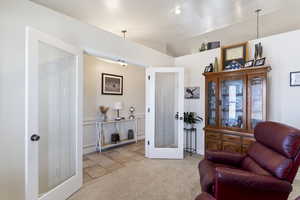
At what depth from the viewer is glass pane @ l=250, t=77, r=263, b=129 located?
262cm

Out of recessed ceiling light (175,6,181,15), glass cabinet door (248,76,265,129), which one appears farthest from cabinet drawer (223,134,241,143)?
recessed ceiling light (175,6,181,15)

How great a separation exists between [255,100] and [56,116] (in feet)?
10.1

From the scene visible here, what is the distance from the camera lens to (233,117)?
3.02 metres

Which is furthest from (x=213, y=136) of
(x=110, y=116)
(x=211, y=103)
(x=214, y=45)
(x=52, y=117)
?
(x=52, y=117)

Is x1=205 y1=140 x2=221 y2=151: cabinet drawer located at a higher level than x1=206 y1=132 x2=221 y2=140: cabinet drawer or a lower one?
lower

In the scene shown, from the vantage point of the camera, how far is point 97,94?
4102 millimetres

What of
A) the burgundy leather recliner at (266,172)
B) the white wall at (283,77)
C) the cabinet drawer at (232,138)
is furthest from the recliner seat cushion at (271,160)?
the white wall at (283,77)

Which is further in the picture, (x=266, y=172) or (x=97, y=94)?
(x=97, y=94)

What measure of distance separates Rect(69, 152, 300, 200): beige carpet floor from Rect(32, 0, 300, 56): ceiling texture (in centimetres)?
288

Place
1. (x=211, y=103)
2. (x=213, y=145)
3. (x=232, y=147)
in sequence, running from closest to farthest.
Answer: (x=232, y=147) < (x=213, y=145) < (x=211, y=103)

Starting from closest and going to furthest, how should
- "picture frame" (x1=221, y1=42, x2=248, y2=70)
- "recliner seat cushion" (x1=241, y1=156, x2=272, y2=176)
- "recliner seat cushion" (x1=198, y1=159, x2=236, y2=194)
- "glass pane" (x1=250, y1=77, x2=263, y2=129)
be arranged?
"recliner seat cushion" (x1=198, y1=159, x2=236, y2=194) < "recliner seat cushion" (x1=241, y1=156, x2=272, y2=176) < "glass pane" (x1=250, y1=77, x2=263, y2=129) < "picture frame" (x1=221, y1=42, x2=248, y2=70)

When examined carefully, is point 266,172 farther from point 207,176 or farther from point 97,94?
point 97,94

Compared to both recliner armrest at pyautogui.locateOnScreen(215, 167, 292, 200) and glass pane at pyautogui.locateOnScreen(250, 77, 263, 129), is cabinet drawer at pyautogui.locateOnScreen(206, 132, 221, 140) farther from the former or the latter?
recliner armrest at pyautogui.locateOnScreen(215, 167, 292, 200)

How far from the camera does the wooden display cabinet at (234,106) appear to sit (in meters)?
2.65
